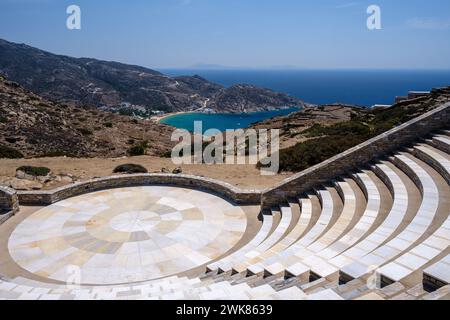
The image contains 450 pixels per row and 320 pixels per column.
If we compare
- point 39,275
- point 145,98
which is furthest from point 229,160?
point 145,98

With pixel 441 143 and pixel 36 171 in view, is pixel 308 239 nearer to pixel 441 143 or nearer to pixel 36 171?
pixel 441 143

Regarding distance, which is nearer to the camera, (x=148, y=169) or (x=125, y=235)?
(x=125, y=235)

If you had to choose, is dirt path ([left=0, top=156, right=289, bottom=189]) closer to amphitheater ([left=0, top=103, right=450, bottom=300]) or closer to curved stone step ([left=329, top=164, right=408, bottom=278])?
amphitheater ([left=0, top=103, right=450, bottom=300])

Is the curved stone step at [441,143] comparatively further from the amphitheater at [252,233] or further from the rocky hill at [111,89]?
the rocky hill at [111,89]

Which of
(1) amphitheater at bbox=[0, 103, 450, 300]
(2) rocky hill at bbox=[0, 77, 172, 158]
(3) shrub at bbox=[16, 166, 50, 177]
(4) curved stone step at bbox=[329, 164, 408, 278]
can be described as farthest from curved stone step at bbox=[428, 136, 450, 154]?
(2) rocky hill at bbox=[0, 77, 172, 158]

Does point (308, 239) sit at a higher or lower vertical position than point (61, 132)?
lower

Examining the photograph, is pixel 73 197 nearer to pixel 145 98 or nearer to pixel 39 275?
pixel 39 275

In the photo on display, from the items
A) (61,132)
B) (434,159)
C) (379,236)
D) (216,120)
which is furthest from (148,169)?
(216,120)

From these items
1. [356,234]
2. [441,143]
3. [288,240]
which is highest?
[441,143]

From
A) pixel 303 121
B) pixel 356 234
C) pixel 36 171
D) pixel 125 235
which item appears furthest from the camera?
pixel 303 121
